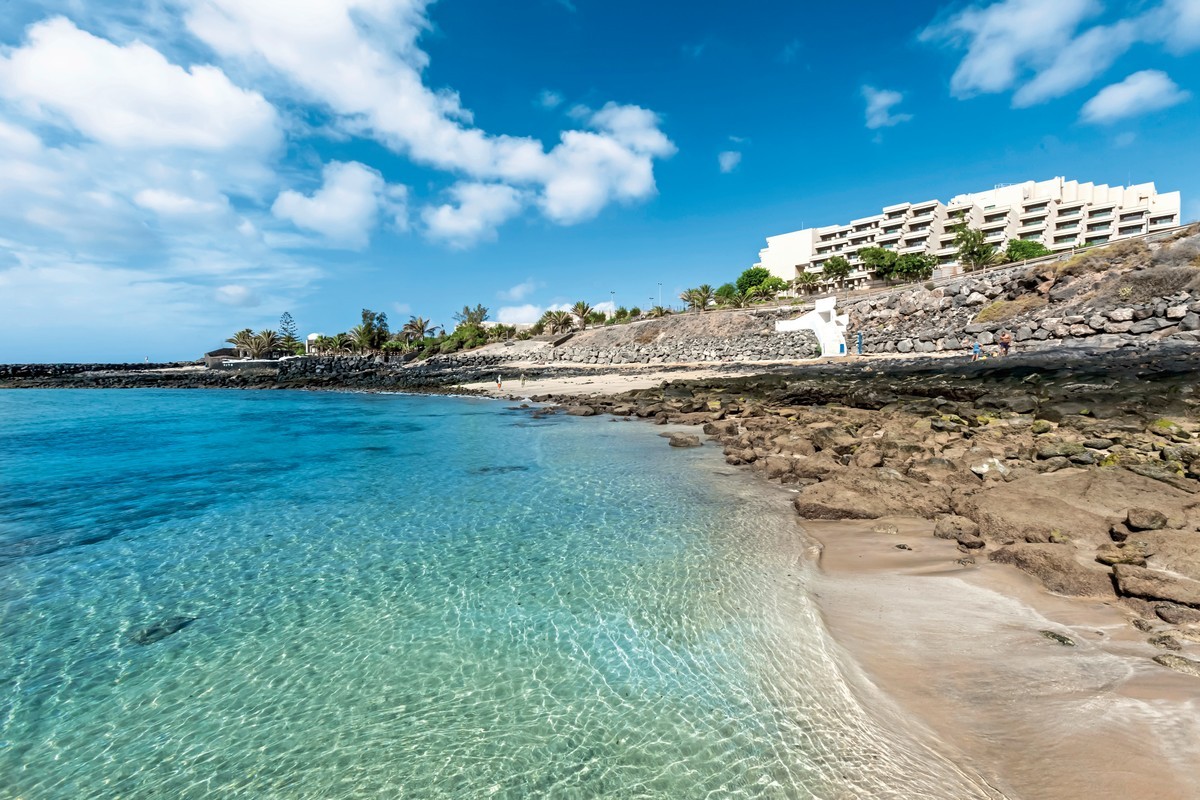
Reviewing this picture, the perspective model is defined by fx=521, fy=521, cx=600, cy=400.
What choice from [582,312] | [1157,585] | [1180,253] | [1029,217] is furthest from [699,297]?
[1157,585]

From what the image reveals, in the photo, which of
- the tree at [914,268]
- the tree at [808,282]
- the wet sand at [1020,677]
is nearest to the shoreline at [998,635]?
the wet sand at [1020,677]

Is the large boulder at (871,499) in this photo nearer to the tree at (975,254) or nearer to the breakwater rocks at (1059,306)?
the breakwater rocks at (1059,306)

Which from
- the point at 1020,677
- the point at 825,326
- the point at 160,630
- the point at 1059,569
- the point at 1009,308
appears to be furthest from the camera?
the point at 825,326

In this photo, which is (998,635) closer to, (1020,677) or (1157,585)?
(1020,677)

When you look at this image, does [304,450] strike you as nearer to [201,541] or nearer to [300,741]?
[201,541]

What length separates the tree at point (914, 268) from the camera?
7450 cm

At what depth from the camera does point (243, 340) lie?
103 m

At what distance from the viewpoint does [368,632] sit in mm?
5688

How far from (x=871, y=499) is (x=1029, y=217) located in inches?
4799

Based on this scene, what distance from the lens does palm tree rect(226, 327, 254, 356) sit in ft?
335

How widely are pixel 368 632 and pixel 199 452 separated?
17.2 meters

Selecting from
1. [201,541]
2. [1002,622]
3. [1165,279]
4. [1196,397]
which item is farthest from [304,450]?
A: [1165,279]

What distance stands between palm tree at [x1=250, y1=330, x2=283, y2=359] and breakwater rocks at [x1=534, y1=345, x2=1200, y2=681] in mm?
99369

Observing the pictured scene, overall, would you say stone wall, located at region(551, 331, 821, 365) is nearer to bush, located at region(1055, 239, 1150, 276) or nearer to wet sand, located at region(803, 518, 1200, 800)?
bush, located at region(1055, 239, 1150, 276)
